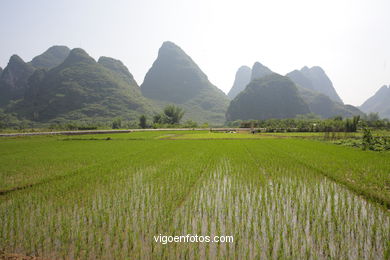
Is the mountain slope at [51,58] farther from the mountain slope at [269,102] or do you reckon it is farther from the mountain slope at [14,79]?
the mountain slope at [269,102]

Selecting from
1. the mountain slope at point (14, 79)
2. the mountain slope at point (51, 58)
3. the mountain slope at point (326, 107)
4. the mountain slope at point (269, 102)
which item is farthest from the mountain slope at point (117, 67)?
the mountain slope at point (326, 107)

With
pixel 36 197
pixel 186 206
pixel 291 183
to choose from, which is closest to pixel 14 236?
pixel 36 197

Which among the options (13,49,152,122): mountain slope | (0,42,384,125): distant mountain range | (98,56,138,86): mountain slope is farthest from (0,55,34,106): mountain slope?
(98,56,138,86): mountain slope

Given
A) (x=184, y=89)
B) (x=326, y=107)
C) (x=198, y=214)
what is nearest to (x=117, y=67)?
(x=184, y=89)

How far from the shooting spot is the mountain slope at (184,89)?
143 metres

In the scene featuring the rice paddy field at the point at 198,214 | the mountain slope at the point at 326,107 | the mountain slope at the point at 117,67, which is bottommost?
the rice paddy field at the point at 198,214

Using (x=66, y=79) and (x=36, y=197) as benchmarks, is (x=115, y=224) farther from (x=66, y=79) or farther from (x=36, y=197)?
(x=66, y=79)

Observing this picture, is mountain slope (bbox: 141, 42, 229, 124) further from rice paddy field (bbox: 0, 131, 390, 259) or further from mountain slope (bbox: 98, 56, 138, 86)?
rice paddy field (bbox: 0, 131, 390, 259)

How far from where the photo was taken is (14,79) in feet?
436

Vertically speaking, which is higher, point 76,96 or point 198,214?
point 76,96

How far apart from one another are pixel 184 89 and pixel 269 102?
247 feet

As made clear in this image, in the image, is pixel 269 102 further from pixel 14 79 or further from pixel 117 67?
pixel 14 79

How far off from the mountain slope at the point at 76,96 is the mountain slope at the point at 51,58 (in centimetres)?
4872

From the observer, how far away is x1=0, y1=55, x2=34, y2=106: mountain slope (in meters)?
126
